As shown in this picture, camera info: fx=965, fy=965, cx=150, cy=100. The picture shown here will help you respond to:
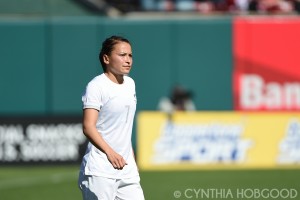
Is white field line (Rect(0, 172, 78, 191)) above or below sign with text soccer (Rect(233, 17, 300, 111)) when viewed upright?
below

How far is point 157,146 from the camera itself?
20391mm

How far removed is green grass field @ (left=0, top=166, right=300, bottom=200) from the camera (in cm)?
1491

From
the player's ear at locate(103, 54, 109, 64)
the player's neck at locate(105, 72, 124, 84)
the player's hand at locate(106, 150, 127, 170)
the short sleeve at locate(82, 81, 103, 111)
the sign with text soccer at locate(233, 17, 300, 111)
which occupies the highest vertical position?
the player's ear at locate(103, 54, 109, 64)

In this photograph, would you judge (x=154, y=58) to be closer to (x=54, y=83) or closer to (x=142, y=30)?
(x=142, y=30)

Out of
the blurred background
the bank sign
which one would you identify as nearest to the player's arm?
the bank sign

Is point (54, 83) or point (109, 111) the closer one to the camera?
point (109, 111)

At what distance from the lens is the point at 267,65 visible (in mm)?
24172

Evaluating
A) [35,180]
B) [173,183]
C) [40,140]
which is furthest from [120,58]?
[40,140]

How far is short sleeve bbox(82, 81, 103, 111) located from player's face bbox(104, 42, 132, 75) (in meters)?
0.22

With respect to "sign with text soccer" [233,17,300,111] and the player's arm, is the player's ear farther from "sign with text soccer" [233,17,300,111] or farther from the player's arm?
"sign with text soccer" [233,17,300,111]

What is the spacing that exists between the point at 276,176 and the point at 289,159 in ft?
7.59

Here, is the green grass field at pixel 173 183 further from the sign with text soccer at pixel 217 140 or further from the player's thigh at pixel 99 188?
the player's thigh at pixel 99 188

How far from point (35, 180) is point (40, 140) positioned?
2726 mm

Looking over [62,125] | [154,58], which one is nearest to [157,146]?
[62,125]
